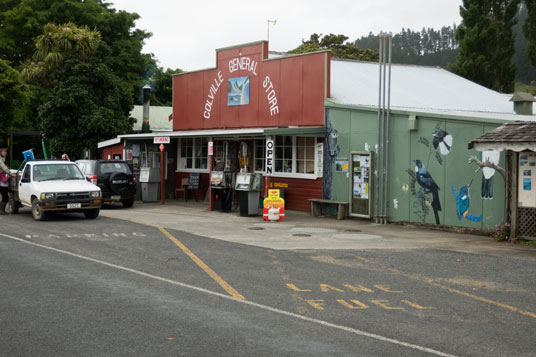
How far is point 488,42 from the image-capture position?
44.0 meters

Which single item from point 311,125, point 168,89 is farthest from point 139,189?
point 168,89

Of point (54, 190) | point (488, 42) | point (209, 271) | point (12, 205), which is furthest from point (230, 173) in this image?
point (488, 42)

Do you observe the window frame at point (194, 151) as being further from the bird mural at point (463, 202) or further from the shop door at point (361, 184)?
the bird mural at point (463, 202)

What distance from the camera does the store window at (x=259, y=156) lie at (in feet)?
78.9

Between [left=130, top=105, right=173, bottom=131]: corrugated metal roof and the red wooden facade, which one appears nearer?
the red wooden facade

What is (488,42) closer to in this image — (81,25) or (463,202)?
(81,25)

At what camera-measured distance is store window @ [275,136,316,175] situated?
21703 millimetres

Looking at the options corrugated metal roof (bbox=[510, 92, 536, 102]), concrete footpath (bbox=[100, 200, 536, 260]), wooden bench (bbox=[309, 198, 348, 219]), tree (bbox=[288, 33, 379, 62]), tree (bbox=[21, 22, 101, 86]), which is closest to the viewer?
concrete footpath (bbox=[100, 200, 536, 260])

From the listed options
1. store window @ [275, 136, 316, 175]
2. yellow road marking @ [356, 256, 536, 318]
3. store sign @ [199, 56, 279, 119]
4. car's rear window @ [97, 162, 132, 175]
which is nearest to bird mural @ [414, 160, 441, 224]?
store window @ [275, 136, 316, 175]

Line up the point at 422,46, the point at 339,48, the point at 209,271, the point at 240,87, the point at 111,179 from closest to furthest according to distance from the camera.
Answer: the point at 209,271
the point at 111,179
the point at 240,87
the point at 339,48
the point at 422,46

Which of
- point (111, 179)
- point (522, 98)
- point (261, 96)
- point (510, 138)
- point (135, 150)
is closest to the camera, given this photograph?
point (510, 138)

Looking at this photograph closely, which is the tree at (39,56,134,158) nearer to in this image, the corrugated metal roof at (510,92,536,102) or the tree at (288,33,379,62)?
the corrugated metal roof at (510,92,536,102)

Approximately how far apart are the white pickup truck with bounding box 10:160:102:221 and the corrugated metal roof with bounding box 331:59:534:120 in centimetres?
842

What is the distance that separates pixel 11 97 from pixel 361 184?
3074 cm
